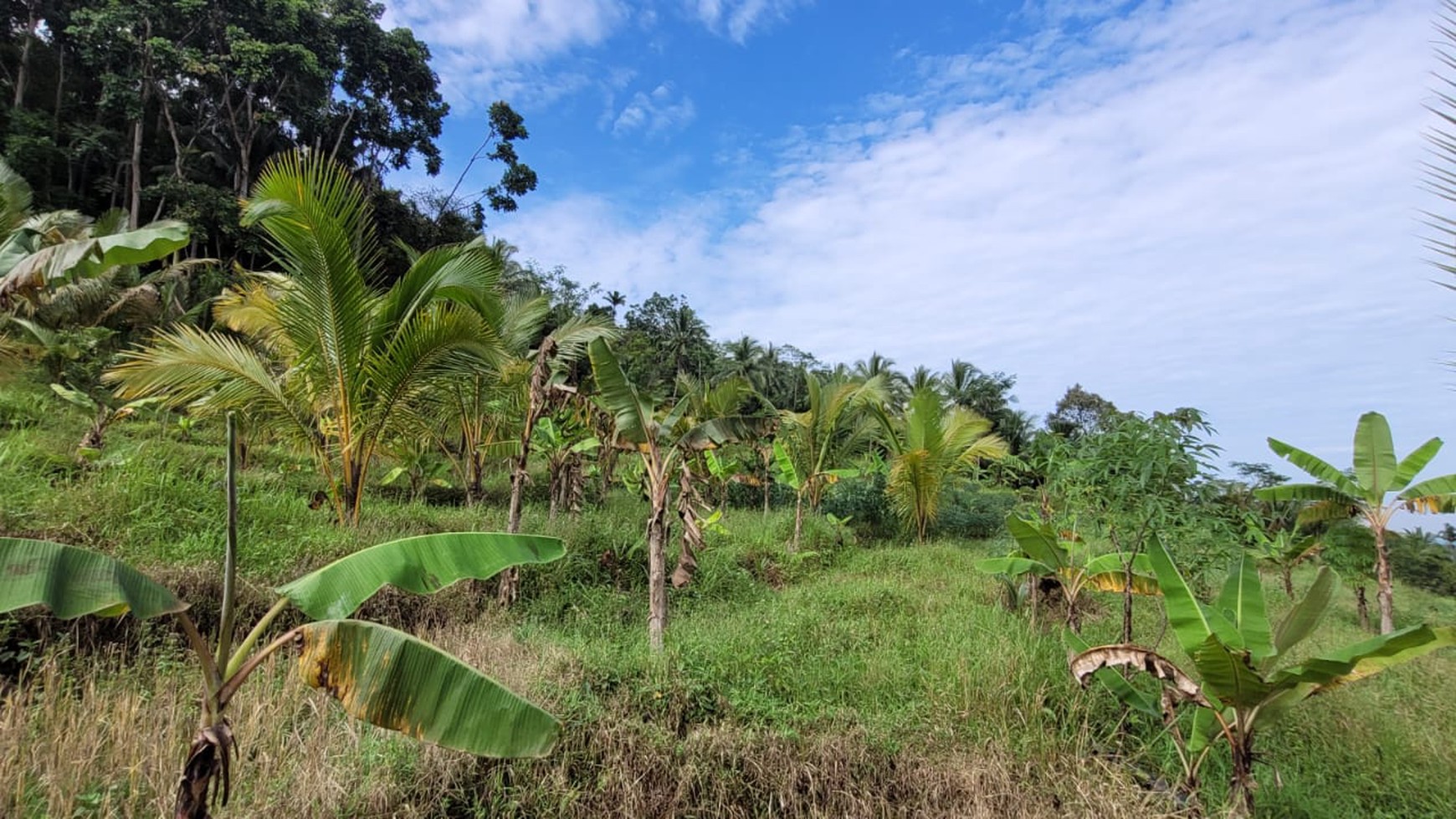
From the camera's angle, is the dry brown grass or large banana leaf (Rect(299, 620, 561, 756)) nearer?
large banana leaf (Rect(299, 620, 561, 756))

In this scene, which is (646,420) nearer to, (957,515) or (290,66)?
(957,515)

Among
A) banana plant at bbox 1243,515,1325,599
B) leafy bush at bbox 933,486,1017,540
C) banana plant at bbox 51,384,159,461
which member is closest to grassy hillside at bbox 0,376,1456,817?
banana plant at bbox 51,384,159,461

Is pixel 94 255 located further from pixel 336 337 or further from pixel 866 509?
pixel 866 509

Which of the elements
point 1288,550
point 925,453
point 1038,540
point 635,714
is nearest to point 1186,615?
point 1038,540

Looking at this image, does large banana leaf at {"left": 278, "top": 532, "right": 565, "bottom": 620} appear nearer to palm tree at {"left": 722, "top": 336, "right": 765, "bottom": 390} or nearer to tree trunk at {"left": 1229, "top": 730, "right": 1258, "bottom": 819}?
tree trunk at {"left": 1229, "top": 730, "right": 1258, "bottom": 819}

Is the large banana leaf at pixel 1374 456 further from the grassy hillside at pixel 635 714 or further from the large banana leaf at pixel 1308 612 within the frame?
the large banana leaf at pixel 1308 612

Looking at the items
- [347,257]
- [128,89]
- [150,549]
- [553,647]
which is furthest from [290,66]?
[553,647]

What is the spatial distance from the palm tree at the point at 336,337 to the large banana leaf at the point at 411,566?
3.74 meters

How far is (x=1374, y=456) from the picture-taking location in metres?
6.92

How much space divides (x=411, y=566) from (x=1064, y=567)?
5290 millimetres

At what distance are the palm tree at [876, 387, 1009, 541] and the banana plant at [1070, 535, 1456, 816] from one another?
7.70m

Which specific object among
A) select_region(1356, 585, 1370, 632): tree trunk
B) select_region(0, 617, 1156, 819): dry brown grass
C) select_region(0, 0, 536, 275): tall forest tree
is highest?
select_region(0, 0, 536, 275): tall forest tree

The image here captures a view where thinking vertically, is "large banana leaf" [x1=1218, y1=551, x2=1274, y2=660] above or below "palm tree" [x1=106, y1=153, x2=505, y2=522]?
below

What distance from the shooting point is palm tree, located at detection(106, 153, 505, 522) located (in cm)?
542
